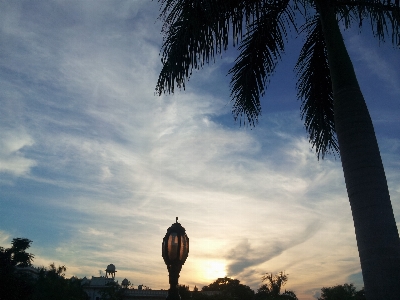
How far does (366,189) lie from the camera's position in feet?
12.8

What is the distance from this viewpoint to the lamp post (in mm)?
6691

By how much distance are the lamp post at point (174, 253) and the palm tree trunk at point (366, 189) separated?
3737 mm

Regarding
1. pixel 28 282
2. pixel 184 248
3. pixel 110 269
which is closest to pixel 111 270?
pixel 110 269

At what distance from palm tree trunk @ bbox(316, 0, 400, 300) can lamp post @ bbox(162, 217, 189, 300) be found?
374cm

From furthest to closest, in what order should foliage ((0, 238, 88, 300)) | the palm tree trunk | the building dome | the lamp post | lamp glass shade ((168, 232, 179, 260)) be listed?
the building dome
foliage ((0, 238, 88, 300))
lamp glass shade ((168, 232, 179, 260))
the lamp post
the palm tree trunk

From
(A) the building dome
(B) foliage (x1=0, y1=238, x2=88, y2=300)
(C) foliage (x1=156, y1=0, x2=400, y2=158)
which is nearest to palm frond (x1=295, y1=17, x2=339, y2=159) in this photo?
(C) foliage (x1=156, y1=0, x2=400, y2=158)

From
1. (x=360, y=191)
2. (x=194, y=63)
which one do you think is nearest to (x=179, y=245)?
(x=194, y=63)

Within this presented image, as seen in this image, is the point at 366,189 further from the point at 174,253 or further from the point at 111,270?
the point at 111,270

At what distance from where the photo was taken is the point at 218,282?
86.1 metres

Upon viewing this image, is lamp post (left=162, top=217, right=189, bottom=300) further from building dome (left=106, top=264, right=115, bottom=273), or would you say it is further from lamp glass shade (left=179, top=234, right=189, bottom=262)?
building dome (left=106, top=264, right=115, bottom=273)

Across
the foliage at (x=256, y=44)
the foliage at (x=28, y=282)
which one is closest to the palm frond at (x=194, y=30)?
the foliage at (x=256, y=44)

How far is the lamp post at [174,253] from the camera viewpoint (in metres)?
6.69

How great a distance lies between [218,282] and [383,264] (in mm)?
88110

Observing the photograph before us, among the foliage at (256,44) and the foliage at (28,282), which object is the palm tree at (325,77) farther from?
the foliage at (28,282)
